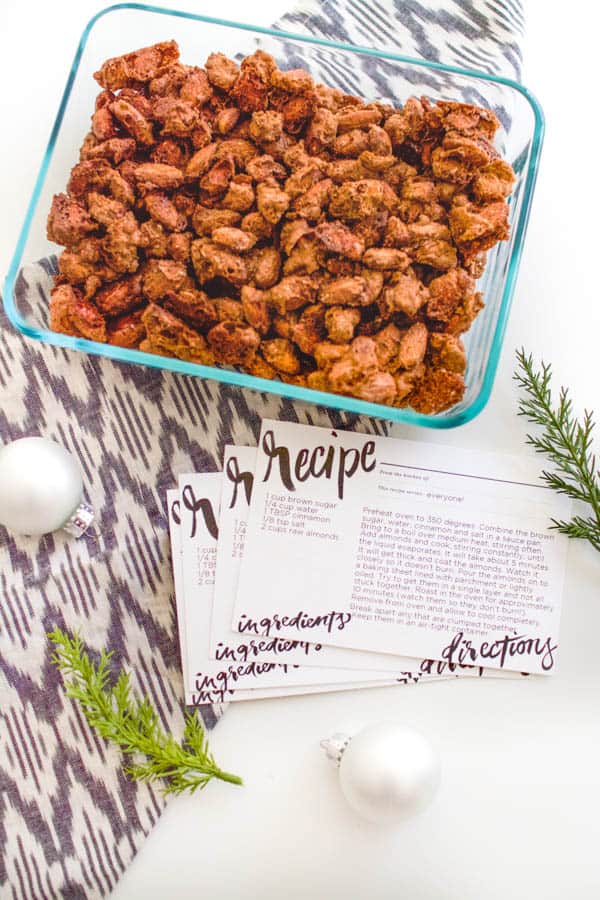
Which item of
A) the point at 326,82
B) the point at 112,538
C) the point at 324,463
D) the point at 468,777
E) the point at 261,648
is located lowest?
the point at 468,777

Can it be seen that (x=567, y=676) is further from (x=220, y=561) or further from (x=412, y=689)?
(x=220, y=561)

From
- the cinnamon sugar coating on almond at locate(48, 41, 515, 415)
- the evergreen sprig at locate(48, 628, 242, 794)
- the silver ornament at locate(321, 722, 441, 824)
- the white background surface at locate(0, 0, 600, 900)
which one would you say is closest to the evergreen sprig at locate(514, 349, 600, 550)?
the white background surface at locate(0, 0, 600, 900)

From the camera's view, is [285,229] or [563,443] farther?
[563,443]

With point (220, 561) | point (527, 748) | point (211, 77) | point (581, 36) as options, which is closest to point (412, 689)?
point (527, 748)

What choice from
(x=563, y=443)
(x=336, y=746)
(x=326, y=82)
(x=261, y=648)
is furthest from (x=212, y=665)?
(x=326, y=82)

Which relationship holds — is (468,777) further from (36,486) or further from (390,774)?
(36,486)

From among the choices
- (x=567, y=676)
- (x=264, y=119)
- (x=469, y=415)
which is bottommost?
(x=567, y=676)

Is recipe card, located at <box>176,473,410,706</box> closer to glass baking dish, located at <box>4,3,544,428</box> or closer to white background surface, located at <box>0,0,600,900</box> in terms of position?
white background surface, located at <box>0,0,600,900</box>

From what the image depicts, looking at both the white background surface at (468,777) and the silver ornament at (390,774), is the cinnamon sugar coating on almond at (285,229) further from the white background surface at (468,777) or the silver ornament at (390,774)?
the silver ornament at (390,774)
